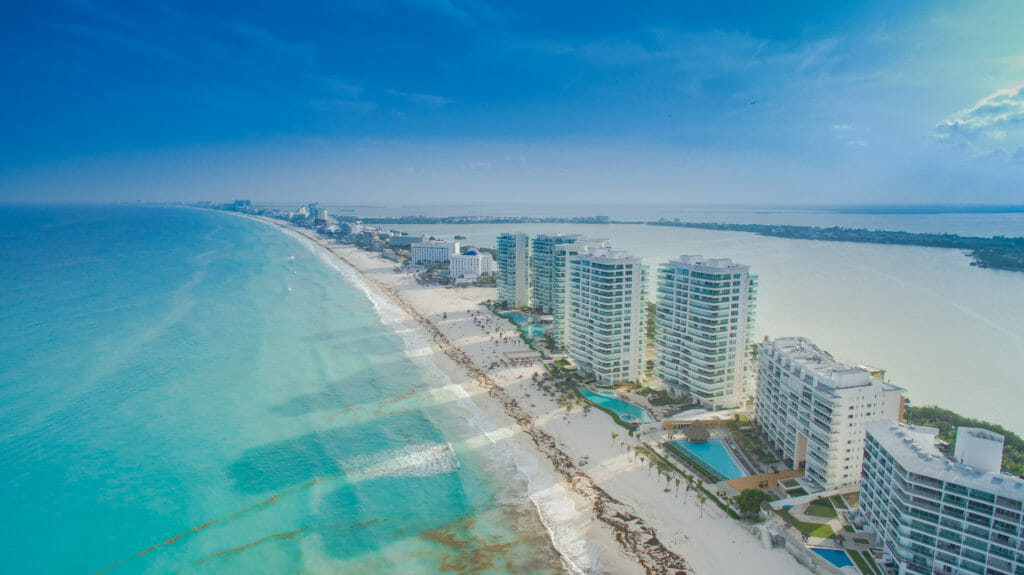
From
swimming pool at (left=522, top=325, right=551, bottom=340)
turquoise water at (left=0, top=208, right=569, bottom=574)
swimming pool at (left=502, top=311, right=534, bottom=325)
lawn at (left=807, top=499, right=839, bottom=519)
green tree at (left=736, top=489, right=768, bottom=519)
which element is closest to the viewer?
turquoise water at (left=0, top=208, right=569, bottom=574)

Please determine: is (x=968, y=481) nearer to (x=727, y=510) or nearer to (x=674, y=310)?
(x=727, y=510)

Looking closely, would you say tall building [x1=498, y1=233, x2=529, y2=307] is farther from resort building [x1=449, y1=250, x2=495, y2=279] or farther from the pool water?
resort building [x1=449, y1=250, x2=495, y2=279]

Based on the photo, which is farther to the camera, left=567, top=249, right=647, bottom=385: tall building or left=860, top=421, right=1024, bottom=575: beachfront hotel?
left=567, top=249, right=647, bottom=385: tall building

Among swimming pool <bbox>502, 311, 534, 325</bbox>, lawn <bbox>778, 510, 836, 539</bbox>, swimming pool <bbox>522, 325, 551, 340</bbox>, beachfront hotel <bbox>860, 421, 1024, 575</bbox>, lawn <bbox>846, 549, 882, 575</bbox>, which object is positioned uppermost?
beachfront hotel <bbox>860, 421, 1024, 575</bbox>

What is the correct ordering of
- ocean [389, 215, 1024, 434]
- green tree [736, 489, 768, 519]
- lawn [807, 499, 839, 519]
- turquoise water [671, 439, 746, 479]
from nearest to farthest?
1. lawn [807, 499, 839, 519]
2. green tree [736, 489, 768, 519]
3. turquoise water [671, 439, 746, 479]
4. ocean [389, 215, 1024, 434]

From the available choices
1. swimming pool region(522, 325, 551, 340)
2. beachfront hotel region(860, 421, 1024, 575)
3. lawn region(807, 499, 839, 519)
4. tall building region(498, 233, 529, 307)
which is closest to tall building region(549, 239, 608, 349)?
swimming pool region(522, 325, 551, 340)

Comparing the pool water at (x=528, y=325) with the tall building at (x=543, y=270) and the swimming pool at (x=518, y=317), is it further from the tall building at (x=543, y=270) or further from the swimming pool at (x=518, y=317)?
the tall building at (x=543, y=270)

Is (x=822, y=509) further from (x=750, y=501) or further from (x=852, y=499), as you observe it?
(x=750, y=501)

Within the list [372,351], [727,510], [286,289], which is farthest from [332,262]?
[727,510]
